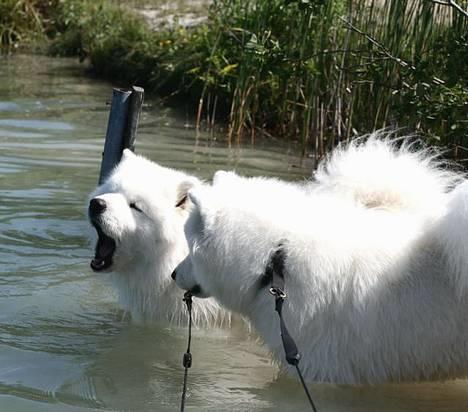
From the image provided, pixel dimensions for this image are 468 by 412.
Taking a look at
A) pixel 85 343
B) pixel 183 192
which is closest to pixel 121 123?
pixel 183 192

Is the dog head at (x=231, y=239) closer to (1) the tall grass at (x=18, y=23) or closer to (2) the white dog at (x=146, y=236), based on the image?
(2) the white dog at (x=146, y=236)

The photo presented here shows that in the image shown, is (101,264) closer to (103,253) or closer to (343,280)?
(103,253)

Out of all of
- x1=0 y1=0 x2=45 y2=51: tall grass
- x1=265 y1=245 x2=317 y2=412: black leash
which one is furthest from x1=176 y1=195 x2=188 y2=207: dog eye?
x1=0 y1=0 x2=45 y2=51: tall grass

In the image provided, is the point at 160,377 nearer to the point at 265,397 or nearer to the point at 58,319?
the point at 265,397

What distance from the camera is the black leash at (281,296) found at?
364 cm

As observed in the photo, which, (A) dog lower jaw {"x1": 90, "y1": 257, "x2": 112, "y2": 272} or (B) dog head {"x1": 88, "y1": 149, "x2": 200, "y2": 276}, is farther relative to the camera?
(A) dog lower jaw {"x1": 90, "y1": 257, "x2": 112, "y2": 272}

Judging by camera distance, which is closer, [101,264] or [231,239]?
[231,239]

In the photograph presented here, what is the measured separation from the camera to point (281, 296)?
12.2 ft

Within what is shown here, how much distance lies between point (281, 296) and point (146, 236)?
1281 mm

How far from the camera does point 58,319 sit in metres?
5.24

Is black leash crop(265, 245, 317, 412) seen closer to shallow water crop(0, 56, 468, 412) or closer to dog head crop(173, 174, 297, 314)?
dog head crop(173, 174, 297, 314)

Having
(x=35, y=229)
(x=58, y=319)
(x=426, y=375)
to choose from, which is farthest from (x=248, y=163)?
(x=426, y=375)

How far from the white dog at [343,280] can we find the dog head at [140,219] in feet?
2.80

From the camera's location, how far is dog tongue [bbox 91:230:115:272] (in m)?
4.80
